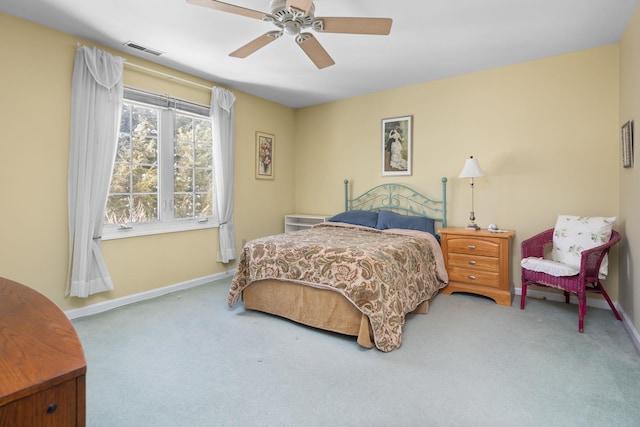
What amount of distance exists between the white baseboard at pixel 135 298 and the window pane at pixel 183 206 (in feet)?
2.65

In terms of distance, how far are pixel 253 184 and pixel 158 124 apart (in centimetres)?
149

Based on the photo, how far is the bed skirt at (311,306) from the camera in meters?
2.49

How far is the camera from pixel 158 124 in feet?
11.9

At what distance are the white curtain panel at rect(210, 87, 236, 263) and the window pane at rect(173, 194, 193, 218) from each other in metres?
0.35

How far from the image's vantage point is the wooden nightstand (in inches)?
129

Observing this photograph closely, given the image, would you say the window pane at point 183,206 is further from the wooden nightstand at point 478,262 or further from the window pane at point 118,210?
the wooden nightstand at point 478,262

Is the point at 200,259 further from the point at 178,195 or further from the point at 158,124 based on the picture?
the point at 158,124

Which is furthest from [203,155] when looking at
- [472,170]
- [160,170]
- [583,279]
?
[583,279]

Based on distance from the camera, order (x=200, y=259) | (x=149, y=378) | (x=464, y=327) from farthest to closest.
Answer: (x=200, y=259), (x=464, y=327), (x=149, y=378)

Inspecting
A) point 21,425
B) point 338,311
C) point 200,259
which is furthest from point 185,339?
point 21,425

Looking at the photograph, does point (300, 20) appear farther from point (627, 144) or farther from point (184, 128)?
point (627, 144)

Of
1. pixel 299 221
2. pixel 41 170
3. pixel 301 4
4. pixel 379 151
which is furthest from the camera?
pixel 299 221

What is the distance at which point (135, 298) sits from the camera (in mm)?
3406

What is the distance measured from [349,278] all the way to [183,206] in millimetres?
2421
